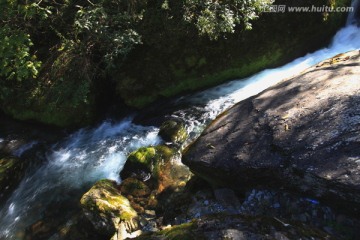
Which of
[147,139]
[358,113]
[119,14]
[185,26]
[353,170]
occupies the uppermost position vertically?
[119,14]

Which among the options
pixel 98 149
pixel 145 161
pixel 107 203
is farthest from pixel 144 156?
pixel 98 149

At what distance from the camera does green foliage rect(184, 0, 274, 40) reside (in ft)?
24.9

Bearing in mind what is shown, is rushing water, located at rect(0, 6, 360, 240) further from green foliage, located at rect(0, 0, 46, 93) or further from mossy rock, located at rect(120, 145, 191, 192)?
Answer: green foliage, located at rect(0, 0, 46, 93)

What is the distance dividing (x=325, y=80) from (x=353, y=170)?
6.52 ft

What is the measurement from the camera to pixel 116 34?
7664 mm

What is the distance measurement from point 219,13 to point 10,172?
5.96m

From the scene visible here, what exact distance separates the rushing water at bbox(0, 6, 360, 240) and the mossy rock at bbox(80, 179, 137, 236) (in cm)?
102

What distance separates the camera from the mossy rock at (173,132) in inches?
296

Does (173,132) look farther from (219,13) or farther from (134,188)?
(219,13)

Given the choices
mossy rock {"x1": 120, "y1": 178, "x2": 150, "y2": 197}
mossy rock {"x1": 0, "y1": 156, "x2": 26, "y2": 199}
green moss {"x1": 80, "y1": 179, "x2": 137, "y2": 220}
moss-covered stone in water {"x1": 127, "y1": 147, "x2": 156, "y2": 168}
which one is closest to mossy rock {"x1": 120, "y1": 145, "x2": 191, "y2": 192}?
moss-covered stone in water {"x1": 127, "y1": 147, "x2": 156, "y2": 168}

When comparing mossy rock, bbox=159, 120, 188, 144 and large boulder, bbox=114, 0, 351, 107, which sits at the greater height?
large boulder, bbox=114, 0, 351, 107

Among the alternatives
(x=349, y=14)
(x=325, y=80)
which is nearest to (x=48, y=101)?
(x=325, y=80)

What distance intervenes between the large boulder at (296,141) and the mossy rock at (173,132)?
1.76m

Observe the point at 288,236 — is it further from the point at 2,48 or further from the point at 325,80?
the point at 2,48
